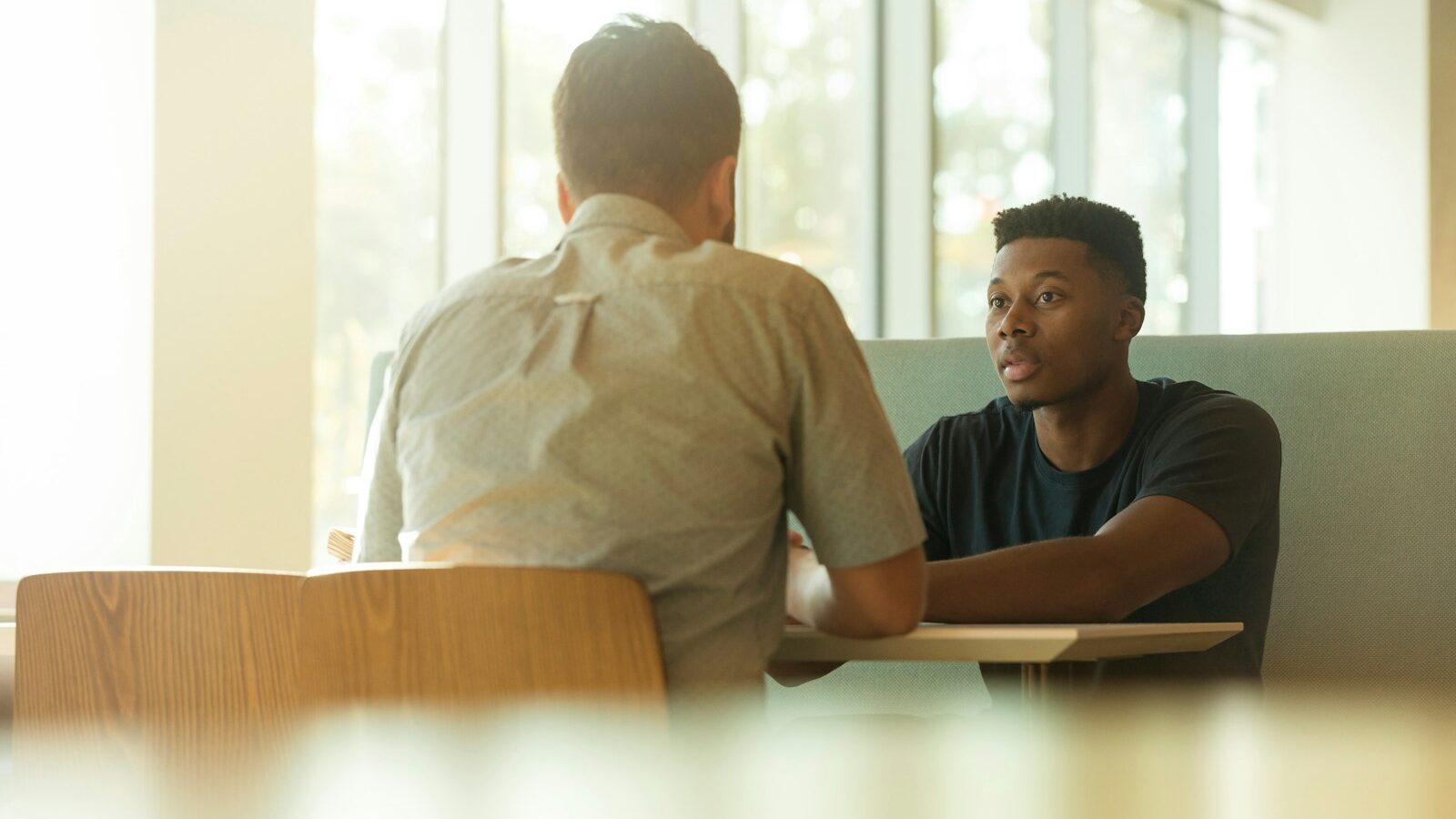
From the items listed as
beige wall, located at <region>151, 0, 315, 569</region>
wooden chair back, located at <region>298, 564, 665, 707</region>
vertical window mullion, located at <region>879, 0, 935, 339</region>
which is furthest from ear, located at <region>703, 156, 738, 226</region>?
vertical window mullion, located at <region>879, 0, 935, 339</region>

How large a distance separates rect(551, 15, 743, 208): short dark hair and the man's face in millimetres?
840

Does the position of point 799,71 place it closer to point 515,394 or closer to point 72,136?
point 72,136

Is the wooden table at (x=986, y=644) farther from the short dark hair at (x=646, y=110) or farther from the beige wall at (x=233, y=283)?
the beige wall at (x=233, y=283)

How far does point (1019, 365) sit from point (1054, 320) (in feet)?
0.25

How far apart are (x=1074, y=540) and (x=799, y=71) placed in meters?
3.94

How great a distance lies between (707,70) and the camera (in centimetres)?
114

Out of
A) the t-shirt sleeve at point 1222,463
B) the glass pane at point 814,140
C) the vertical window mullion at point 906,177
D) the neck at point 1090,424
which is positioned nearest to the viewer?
the t-shirt sleeve at point 1222,463

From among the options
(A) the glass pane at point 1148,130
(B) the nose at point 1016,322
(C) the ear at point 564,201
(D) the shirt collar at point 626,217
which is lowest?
(B) the nose at point 1016,322

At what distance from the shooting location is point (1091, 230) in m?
1.99

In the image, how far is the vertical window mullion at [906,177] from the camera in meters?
5.53

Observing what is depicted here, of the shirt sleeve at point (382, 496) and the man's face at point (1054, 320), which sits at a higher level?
the man's face at point (1054, 320)

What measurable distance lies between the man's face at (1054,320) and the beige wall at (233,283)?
159 centimetres

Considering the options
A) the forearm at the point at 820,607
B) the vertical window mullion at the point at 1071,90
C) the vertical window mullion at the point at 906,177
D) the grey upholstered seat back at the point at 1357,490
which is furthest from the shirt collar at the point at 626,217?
the vertical window mullion at the point at 1071,90

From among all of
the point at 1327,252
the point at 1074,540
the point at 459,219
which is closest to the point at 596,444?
the point at 1074,540
